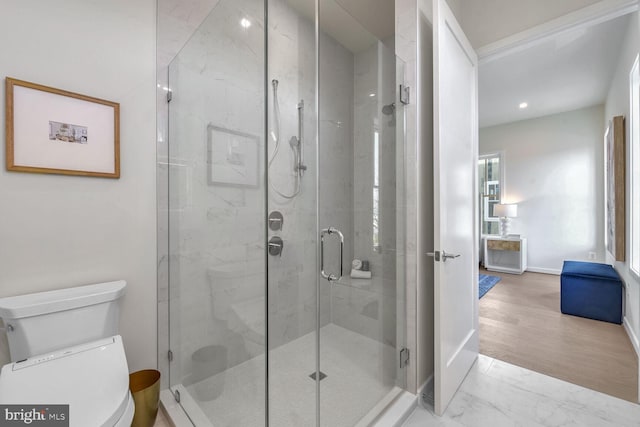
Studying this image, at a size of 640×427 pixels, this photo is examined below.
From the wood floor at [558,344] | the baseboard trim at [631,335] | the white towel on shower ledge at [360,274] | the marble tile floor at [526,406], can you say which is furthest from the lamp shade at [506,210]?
the white towel on shower ledge at [360,274]

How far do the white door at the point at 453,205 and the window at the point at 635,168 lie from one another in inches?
55.6

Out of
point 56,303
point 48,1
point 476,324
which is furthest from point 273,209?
point 476,324

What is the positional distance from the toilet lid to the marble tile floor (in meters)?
1.45

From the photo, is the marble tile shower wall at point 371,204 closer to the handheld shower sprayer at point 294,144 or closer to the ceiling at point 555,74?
the handheld shower sprayer at point 294,144

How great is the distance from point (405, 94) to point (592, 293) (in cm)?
320

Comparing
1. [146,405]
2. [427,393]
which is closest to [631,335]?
[427,393]

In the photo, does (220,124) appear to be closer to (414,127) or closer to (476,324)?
(414,127)

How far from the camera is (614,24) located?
2580mm

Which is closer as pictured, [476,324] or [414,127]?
[414,127]

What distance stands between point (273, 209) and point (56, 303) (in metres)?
1.09

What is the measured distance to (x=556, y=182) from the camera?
495cm

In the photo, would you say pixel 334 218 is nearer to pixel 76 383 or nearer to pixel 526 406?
pixel 76 383

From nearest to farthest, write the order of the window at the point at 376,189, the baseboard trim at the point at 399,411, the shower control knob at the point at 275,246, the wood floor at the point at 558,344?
the shower control knob at the point at 275,246
the baseboard trim at the point at 399,411
the window at the point at 376,189
the wood floor at the point at 558,344

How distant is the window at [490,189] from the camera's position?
5680 mm
